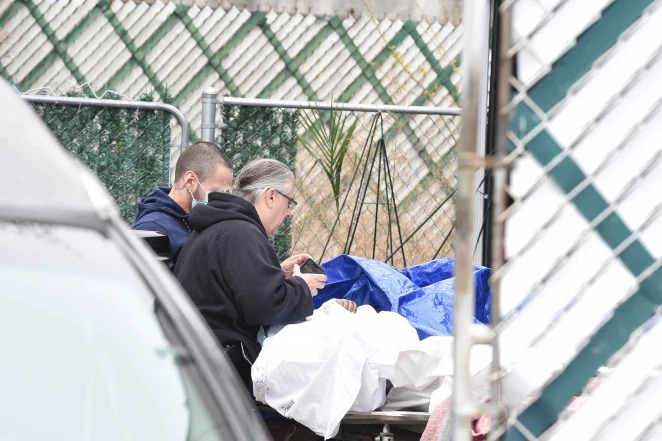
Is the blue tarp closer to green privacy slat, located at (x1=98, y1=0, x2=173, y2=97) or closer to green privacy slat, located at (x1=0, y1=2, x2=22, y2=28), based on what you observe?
green privacy slat, located at (x1=98, y1=0, x2=173, y2=97)

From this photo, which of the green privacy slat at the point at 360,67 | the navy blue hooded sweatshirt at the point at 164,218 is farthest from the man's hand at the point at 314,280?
the green privacy slat at the point at 360,67

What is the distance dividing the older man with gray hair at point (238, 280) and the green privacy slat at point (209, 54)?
16.0ft

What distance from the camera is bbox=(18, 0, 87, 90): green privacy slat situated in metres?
8.37

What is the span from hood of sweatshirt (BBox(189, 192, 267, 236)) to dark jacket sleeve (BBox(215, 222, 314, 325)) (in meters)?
0.07

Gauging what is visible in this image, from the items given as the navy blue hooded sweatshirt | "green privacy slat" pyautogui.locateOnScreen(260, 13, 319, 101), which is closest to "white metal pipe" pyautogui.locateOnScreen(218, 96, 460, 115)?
the navy blue hooded sweatshirt

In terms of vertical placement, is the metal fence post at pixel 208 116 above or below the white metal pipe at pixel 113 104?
below

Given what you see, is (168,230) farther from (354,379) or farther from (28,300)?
(28,300)

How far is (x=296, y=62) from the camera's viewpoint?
8469 mm

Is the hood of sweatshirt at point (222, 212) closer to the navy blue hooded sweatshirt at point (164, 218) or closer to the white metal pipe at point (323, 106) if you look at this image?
the navy blue hooded sweatshirt at point (164, 218)

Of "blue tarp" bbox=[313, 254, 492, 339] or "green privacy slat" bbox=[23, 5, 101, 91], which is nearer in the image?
"blue tarp" bbox=[313, 254, 492, 339]

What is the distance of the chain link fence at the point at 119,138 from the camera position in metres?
5.12

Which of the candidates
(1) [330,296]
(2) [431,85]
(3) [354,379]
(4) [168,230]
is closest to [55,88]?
(2) [431,85]

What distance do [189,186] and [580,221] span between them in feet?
10.6

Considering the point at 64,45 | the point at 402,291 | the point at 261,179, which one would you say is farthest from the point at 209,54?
the point at 402,291
